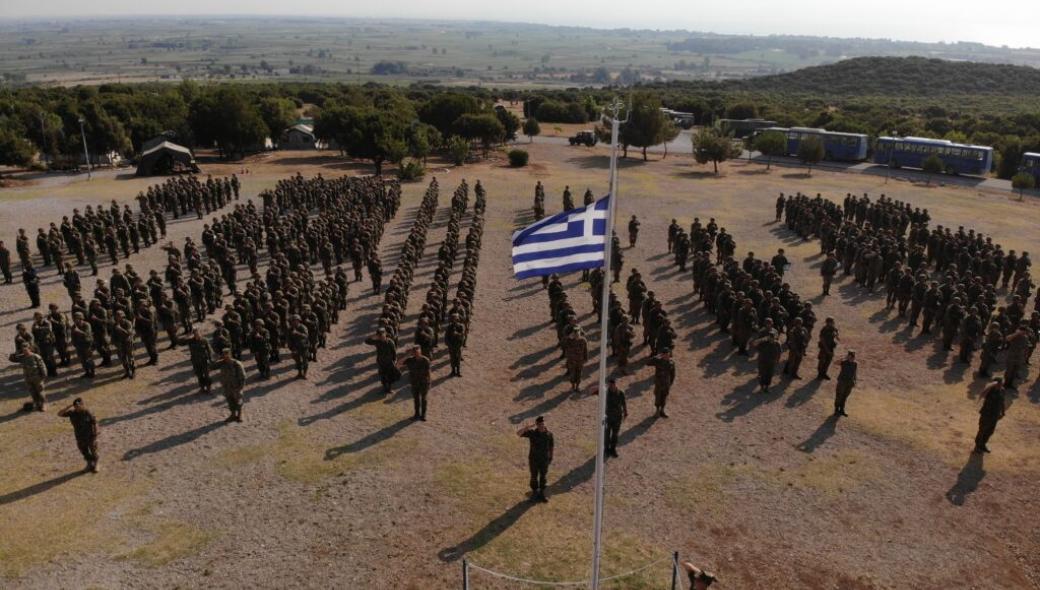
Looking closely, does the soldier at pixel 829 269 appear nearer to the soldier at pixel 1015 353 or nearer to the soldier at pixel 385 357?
the soldier at pixel 1015 353

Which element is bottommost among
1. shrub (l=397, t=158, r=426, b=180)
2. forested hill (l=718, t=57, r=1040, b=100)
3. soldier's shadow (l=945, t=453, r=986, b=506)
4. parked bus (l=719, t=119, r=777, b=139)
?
soldier's shadow (l=945, t=453, r=986, b=506)

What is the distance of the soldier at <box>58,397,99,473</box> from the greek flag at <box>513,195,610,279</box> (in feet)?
27.1

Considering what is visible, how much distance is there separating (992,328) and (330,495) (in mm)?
15258

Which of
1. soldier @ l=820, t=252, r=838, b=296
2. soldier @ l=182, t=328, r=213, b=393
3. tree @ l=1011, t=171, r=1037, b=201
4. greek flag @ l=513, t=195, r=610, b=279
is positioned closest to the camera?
greek flag @ l=513, t=195, r=610, b=279

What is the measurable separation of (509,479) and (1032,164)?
47.5 meters

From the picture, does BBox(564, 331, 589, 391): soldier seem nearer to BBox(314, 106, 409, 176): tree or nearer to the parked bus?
BBox(314, 106, 409, 176): tree

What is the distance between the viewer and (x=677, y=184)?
141 feet

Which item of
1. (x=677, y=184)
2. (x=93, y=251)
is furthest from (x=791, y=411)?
(x=677, y=184)

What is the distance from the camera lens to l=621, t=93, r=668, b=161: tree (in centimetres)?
5184

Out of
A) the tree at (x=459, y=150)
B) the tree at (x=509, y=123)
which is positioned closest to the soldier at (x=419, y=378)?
the tree at (x=459, y=150)

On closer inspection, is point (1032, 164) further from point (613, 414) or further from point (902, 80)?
point (902, 80)

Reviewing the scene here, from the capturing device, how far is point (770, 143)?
52.9 metres

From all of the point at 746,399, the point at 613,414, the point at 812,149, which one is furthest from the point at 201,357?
the point at 812,149

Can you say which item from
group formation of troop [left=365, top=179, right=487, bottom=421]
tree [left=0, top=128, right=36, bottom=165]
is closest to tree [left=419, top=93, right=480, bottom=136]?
tree [left=0, top=128, right=36, bottom=165]
